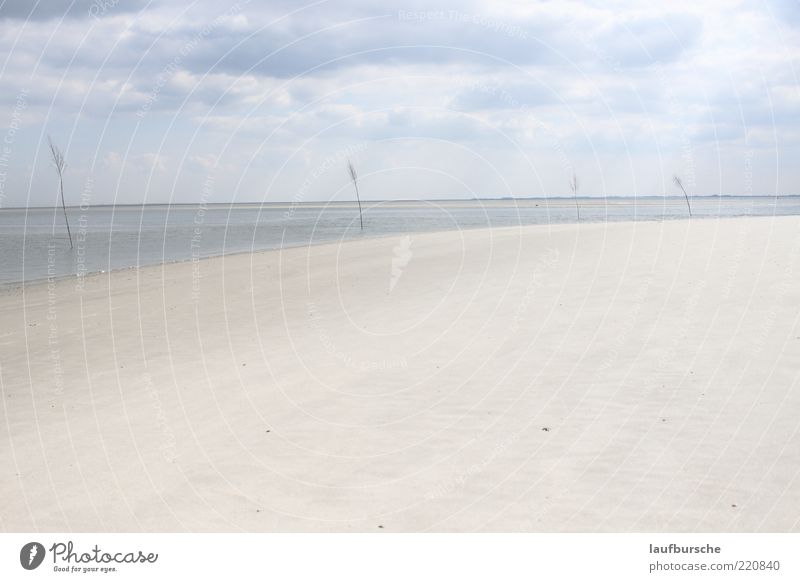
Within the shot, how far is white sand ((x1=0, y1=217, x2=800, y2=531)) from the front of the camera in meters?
6.22

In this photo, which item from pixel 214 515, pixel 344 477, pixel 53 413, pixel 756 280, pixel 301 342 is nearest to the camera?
pixel 214 515

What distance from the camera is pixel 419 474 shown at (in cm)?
684

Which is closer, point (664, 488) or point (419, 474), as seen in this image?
point (664, 488)

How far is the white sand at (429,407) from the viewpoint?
6219 millimetres

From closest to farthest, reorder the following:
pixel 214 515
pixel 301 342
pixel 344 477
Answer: pixel 214 515 < pixel 344 477 < pixel 301 342

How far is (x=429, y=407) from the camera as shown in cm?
870

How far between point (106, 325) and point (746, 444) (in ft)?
41.4

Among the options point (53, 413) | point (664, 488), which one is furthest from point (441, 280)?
point (664, 488)
